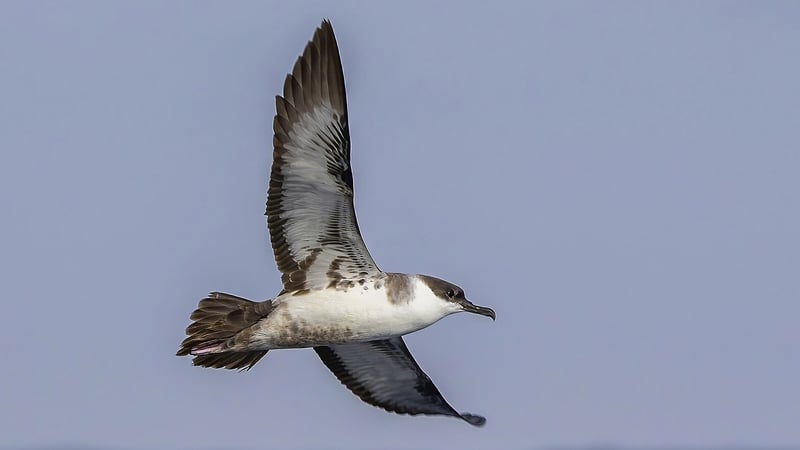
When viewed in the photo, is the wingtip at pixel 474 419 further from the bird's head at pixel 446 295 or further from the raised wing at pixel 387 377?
the bird's head at pixel 446 295

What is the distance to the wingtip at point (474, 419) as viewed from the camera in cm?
1858

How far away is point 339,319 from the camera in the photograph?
54.3 ft

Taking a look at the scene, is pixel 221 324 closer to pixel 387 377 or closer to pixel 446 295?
pixel 446 295

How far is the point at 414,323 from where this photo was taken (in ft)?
54.6

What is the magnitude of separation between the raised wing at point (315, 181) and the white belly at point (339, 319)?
12.1 inches

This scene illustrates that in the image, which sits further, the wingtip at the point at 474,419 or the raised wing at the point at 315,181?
the wingtip at the point at 474,419

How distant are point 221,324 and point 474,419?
12.3 feet

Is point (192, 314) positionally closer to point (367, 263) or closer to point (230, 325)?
point (230, 325)

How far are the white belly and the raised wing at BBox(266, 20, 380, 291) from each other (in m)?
0.31

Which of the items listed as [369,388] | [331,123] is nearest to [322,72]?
[331,123]

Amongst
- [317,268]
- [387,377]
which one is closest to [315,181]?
[317,268]

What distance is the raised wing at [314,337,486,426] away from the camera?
62.4 feet

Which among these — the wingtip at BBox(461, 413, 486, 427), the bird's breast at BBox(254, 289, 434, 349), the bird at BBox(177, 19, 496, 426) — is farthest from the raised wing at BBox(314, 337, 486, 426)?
the bird's breast at BBox(254, 289, 434, 349)

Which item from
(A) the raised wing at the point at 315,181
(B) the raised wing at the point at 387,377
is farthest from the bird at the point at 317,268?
(B) the raised wing at the point at 387,377
